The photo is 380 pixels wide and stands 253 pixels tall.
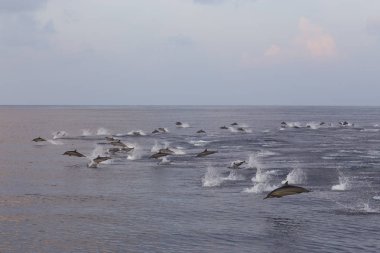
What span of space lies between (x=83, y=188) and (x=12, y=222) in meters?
11.6

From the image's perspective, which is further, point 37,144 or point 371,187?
point 37,144

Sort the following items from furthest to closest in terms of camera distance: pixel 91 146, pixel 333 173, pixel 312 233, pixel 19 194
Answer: pixel 91 146 → pixel 333 173 → pixel 19 194 → pixel 312 233

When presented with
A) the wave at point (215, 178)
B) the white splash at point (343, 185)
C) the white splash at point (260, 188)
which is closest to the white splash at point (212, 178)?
the wave at point (215, 178)

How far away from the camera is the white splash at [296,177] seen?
41000mm

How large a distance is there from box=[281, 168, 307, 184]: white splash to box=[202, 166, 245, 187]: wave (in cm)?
364

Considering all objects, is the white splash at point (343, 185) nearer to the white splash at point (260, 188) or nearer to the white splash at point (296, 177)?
the white splash at point (296, 177)

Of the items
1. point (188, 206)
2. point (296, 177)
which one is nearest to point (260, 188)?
point (296, 177)

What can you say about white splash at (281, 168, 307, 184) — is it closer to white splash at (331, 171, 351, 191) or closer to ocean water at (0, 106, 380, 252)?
ocean water at (0, 106, 380, 252)

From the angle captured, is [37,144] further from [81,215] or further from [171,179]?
[81,215]

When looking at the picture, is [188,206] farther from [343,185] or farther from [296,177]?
[296,177]

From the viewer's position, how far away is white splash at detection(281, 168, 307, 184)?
4100cm

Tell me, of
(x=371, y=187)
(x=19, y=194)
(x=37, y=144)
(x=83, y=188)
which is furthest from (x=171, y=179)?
(x=37, y=144)

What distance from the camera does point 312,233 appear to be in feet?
82.9

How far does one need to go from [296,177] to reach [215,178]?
6259 millimetres
